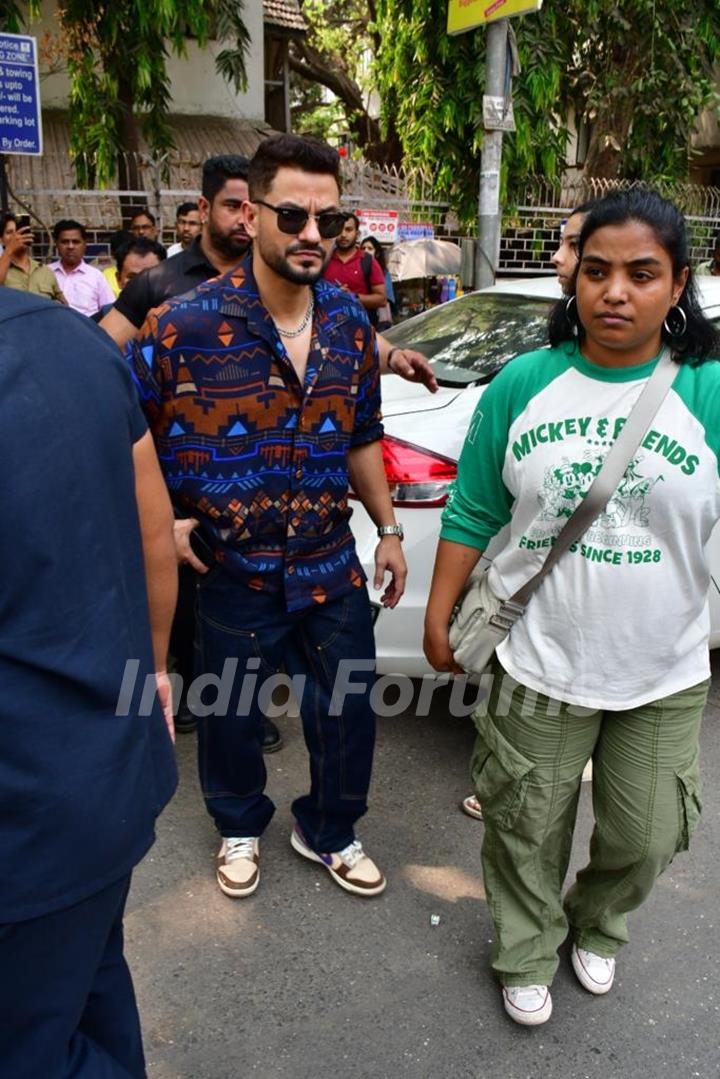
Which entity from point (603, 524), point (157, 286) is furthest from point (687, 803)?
point (157, 286)

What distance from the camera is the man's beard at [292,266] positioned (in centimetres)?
214

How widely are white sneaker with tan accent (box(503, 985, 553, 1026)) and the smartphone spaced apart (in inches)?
48.9

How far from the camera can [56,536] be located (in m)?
1.13

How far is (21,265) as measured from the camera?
20.1 feet

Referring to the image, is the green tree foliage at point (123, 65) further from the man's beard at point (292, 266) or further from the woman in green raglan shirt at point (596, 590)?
the woman in green raglan shirt at point (596, 590)

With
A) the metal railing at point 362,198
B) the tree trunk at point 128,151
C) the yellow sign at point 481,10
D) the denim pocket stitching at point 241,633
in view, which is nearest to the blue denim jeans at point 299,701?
the denim pocket stitching at point 241,633

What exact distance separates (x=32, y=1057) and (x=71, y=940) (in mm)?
172

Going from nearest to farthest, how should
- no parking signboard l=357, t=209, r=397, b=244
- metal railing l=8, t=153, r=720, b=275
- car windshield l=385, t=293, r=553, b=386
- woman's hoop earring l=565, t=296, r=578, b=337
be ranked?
woman's hoop earring l=565, t=296, r=578, b=337, car windshield l=385, t=293, r=553, b=386, no parking signboard l=357, t=209, r=397, b=244, metal railing l=8, t=153, r=720, b=275

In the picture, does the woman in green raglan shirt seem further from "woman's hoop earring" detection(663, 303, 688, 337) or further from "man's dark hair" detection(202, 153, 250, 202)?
"man's dark hair" detection(202, 153, 250, 202)

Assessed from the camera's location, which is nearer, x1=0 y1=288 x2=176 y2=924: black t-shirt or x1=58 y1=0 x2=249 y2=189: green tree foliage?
x1=0 y1=288 x2=176 y2=924: black t-shirt

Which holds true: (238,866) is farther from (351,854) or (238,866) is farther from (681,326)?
(681,326)

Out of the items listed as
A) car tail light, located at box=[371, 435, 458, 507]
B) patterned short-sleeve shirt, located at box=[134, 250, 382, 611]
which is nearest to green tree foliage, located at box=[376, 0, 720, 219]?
car tail light, located at box=[371, 435, 458, 507]

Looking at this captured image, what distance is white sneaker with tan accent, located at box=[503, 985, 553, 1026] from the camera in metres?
2.11

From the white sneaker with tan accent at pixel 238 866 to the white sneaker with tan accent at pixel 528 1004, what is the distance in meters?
0.79
